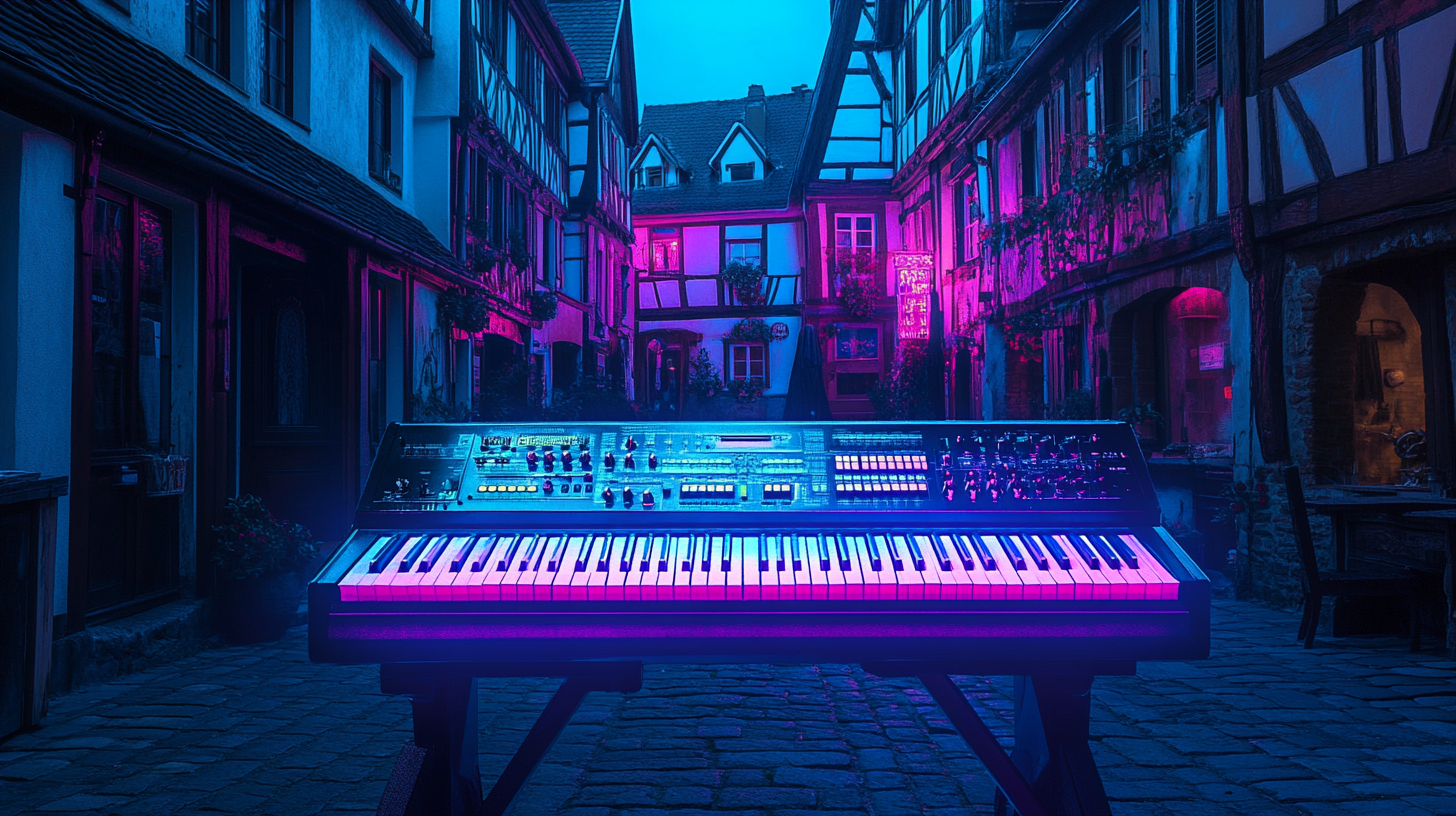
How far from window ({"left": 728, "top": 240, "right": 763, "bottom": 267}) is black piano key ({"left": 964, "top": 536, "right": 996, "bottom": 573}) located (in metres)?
24.3

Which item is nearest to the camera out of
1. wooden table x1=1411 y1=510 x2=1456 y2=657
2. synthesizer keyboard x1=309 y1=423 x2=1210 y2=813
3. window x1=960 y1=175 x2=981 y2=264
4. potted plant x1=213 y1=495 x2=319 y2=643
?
synthesizer keyboard x1=309 y1=423 x2=1210 y2=813

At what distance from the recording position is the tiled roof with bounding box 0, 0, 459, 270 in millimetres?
4500

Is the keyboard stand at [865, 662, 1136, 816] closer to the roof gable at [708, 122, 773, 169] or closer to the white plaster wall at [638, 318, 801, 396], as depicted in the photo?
the white plaster wall at [638, 318, 801, 396]

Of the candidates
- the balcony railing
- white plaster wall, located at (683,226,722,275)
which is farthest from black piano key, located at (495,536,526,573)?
white plaster wall, located at (683,226,722,275)

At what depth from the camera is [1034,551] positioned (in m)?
2.00

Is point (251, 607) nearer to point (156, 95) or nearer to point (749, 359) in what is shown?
point (156, 95)

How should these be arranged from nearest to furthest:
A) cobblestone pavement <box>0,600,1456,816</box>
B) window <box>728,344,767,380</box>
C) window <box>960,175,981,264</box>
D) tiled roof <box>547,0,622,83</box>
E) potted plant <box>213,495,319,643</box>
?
cobblestone pavement <box>0,600,1456,816</box> < potted plant <box>213,495,319,643</box> < window <box>960,175,981,264</box> < tiled roof <box>547,0,622,83</box> < window <box>728,344,767,380</box>

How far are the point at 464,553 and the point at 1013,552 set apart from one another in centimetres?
111

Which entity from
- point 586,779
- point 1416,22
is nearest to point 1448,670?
point 1416,22

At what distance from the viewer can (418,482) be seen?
218 centimetres

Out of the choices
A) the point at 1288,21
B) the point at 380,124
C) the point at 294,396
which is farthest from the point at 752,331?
the point at 1288,21

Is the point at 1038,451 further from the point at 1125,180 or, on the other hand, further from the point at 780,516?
the point at 1125,180

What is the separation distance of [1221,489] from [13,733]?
312 inches

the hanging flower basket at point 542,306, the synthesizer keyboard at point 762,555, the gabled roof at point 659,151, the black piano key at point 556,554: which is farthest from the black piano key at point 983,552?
the gabled roof at point 659,151
